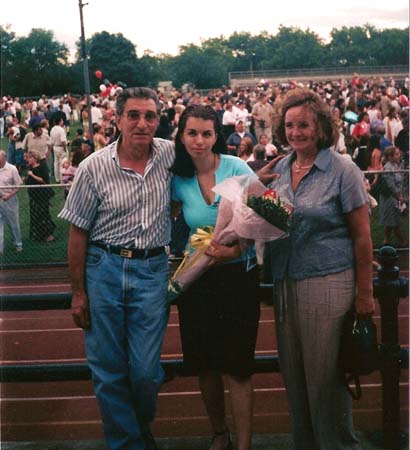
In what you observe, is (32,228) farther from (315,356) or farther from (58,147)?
(315,356)

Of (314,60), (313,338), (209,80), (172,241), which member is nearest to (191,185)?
(172,241)

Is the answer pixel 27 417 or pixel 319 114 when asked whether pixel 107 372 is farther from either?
pixel 27 417

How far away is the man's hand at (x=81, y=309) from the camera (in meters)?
3.32

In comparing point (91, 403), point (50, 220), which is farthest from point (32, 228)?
point (91, 403)

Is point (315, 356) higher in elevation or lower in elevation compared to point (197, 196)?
lower

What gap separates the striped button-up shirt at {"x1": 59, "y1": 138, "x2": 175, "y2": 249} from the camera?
331cm

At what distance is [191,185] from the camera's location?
3.39m

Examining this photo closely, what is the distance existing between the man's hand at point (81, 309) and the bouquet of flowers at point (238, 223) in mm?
376

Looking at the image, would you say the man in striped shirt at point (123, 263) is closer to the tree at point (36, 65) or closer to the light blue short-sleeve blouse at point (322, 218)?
the light blue short-sleeve blouse at point (322, 218)

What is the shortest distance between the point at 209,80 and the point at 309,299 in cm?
10118

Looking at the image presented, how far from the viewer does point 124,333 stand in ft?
11.0

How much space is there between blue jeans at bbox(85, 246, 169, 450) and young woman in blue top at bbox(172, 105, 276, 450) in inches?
6.6

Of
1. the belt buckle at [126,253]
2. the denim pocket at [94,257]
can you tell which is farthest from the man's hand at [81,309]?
the belt buckle at [126,253]

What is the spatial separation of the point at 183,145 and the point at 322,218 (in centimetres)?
74
